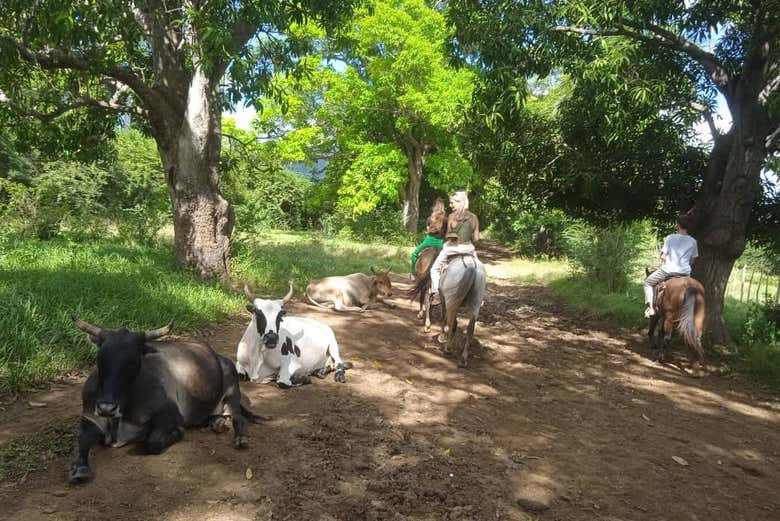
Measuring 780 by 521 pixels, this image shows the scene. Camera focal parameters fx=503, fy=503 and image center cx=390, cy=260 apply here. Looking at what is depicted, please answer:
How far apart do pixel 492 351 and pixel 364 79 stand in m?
20.3

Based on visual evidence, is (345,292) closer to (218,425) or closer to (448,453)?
(218,425)

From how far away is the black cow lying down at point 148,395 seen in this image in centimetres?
354

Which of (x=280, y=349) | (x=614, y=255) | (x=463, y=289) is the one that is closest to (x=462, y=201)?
(x=463, y=289)

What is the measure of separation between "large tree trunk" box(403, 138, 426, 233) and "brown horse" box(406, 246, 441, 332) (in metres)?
16.4

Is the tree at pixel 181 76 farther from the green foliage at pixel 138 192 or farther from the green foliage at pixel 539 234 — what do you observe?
the green foliage at pixel 539 234

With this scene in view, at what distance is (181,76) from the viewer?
9469 mm

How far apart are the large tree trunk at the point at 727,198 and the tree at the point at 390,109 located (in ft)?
40.7

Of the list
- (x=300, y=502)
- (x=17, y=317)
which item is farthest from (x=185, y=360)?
(x=17, y=317)

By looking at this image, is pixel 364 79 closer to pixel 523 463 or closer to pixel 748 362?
pixel 748 362

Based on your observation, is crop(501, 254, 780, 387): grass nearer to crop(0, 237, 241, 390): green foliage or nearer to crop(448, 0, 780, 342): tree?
crop(448, 0, 780, 342): tree

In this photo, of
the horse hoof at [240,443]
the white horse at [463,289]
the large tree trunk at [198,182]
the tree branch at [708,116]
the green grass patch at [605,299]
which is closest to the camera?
the horse hoof at [240,443]

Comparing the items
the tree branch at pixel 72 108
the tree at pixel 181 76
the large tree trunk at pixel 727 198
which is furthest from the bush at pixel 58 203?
the large tree trunk at pixel 727 198

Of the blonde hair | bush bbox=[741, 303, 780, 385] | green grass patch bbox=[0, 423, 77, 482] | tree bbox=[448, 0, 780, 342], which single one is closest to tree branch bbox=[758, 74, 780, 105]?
tree bbox=[448, 0, 780, 342]

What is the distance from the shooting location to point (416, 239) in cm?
2597
